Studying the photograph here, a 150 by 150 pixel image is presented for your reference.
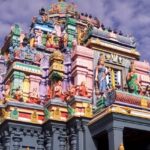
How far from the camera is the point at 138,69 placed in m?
31.6

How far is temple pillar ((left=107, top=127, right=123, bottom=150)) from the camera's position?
2198cm

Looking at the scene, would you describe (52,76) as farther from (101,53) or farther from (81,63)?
(101,53)

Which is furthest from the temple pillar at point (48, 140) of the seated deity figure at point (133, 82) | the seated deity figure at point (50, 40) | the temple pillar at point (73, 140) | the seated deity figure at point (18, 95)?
the seated deity figure at point (50, 40)

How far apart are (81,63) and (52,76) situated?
8.16 feet

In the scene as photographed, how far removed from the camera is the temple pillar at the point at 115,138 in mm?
21981

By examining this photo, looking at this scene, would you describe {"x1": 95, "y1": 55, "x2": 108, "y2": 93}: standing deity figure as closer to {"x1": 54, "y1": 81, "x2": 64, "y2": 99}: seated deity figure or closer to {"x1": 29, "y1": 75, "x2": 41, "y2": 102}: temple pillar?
{"x1": 54, "y1": 81, "x2": 64, "y2": 99}: seated deity figure

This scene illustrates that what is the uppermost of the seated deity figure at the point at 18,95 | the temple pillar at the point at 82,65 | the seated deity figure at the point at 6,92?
the temple pillar at the point at 82,65

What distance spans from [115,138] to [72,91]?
5.92 m

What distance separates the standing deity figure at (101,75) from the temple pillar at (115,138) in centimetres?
584

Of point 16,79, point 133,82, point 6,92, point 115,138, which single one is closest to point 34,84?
point 16,79

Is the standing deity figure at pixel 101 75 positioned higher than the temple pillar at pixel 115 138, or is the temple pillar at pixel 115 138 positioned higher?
the standing deity figure at pixel 101 75

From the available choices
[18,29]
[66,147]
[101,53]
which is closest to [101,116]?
[66,147]

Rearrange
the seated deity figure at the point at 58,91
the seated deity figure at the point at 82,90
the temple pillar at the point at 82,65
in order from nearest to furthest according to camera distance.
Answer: the seated deity figure at the point at 82,90 < the seated deity figure at the point at 58,91 < the temple pillar at the point at 82,65

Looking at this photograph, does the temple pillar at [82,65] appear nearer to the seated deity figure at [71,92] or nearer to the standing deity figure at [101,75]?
the standing deity figure at [101,75]
